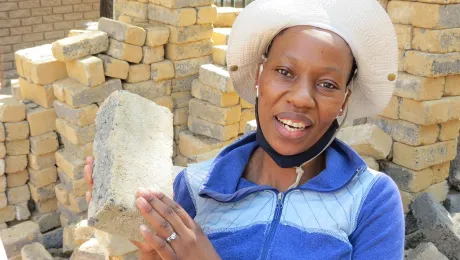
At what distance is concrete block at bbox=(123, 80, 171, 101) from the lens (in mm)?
6242

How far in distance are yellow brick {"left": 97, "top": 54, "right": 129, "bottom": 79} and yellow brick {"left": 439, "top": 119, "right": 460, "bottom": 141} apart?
10.9 feet

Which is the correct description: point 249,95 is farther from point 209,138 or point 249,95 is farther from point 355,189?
point 209,138

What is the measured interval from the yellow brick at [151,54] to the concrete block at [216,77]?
1.65 ft

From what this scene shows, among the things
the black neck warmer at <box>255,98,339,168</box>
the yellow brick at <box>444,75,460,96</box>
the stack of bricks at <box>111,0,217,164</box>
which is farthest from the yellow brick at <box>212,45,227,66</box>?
the black neck warmer at <box>255,98,339,168</box>

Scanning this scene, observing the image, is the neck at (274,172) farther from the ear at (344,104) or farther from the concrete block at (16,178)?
the concrete block at (16,178)

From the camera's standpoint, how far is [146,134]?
2.20 metres

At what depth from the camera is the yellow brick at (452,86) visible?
4.99 meters

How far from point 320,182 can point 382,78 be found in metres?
0.44

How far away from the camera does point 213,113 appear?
251 inches

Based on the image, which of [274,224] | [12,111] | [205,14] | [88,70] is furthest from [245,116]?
[274,224]

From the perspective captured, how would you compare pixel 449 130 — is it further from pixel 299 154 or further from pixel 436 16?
pixel 299 154

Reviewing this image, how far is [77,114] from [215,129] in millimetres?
1561

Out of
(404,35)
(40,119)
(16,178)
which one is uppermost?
(404,35)

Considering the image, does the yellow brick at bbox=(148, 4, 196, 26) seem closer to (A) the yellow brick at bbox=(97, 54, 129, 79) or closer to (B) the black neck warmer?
(A) the yellow brick at bbox=(97, 54, 129, 79)
